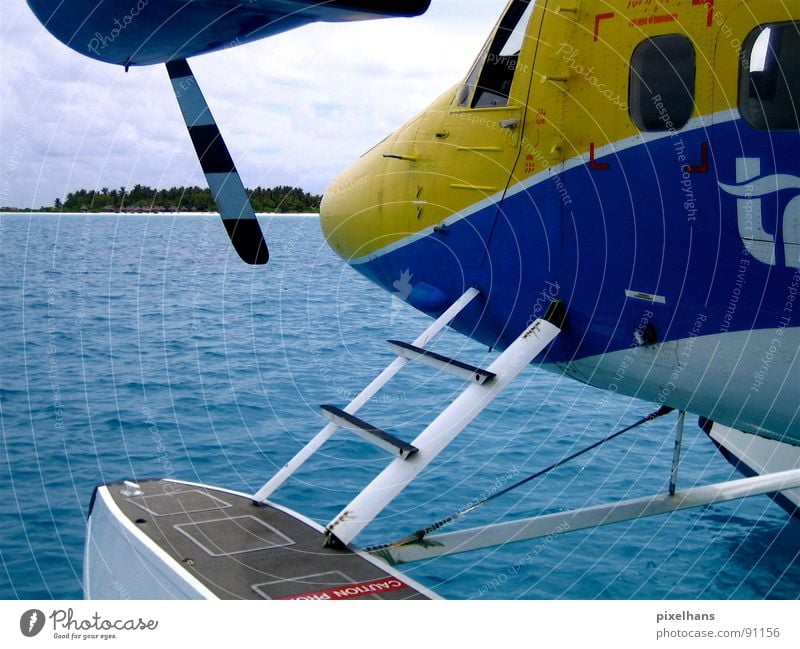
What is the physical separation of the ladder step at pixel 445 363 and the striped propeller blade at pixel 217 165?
54.1 inches

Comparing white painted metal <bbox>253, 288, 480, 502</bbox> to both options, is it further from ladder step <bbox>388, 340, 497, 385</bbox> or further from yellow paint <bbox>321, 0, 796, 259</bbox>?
yellow paint <bbox>321, 0, 796, 259</bbox>

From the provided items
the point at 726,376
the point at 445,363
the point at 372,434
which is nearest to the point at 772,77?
the point at 726,376

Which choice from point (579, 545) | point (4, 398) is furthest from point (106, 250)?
point (579, 545)

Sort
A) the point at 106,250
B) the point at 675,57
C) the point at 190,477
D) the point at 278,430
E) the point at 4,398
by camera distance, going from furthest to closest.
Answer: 1. the point at 106,250
2. the point at 4,398
3. the point at 278,430
4. the point at 190,477
5. the point at 675,57

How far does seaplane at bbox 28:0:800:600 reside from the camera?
5488mm

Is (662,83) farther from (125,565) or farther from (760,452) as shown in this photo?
(760,452)

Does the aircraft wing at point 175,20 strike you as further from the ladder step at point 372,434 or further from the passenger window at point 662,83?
the ladder step at point 372,434

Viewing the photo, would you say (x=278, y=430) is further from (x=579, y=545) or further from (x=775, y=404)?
(x=775, y=404)

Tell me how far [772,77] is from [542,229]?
193 cm

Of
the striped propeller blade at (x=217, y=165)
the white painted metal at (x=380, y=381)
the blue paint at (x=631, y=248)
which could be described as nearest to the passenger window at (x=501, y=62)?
the blue paint at (x=631, y=248)

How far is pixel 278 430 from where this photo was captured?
→ 50.1 feet

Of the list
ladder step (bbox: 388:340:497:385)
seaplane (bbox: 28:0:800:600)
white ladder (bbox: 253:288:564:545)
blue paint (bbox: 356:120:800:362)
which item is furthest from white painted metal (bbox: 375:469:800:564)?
Result: blue paint (bbox: 356:120:800:362)

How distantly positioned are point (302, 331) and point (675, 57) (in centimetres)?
2671
